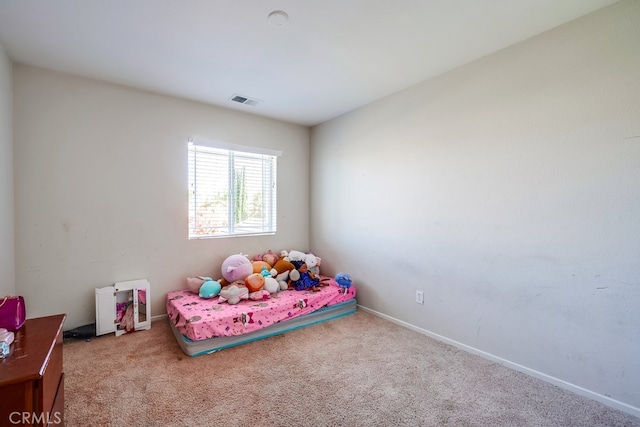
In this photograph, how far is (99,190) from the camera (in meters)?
2.63

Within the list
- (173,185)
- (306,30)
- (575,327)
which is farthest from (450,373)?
(173,185)

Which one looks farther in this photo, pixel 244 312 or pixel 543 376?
pixel 244 312

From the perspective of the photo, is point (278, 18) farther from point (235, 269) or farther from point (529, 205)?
point (235, 269)

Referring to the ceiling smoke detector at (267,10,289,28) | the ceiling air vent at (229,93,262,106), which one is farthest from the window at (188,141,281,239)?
the ceiling smoke detector at (267,10,289,28)

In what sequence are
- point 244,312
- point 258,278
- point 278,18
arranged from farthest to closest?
point 258,278 < point 244,312 < point 278,18

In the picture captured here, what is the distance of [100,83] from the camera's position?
261cm

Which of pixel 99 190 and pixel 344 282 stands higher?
pixel 99 190

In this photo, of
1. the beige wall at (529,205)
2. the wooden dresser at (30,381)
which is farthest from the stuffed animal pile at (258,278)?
the wooden dresser at (30,381)

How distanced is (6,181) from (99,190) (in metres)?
0.59

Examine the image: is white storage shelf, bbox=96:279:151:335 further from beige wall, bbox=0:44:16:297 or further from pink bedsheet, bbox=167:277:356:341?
beige wall, bbox=0:44:16:297

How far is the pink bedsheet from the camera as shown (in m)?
2.28

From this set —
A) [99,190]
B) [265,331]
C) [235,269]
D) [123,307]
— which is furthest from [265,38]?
[123,307]

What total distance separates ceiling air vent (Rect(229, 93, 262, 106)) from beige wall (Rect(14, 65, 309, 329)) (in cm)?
32

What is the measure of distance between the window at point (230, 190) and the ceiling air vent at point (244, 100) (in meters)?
0.53
